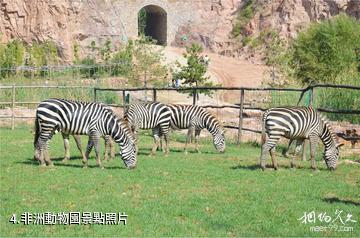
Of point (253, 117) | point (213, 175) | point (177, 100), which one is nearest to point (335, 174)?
point (213, 175)

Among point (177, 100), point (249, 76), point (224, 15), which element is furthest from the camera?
point (224, 15)

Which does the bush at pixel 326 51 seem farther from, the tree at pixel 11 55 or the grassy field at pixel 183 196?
the grassy field at pixel 183 196

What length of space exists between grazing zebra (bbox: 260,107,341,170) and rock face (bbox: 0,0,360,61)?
30.9 metres

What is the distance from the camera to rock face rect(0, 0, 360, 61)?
4253cm

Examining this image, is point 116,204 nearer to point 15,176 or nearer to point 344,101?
point 15,176

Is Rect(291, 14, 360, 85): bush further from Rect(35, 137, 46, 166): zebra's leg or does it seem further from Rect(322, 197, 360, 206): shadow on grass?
Rect(322, 197, 360, 206): shadow on grass

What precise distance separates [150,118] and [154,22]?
39.0m

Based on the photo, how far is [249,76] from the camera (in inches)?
1684

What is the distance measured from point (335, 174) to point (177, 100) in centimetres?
2022

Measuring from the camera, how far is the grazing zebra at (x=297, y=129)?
13.1m

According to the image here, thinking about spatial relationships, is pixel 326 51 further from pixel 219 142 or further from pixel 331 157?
pixel 331 157

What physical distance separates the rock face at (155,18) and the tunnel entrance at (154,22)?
0.35 ft

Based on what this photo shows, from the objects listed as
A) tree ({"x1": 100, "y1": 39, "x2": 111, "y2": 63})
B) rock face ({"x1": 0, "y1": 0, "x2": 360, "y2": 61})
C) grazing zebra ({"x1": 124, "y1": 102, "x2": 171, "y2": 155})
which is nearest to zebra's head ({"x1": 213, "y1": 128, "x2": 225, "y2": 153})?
grazing zebra ({"x1": 124, "y1": 102, "x2": 171, "y2": 155})

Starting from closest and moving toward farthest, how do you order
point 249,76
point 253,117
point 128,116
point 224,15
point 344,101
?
point 128,116
point 344,101
point 253,117
point 249,76
point 224,15
